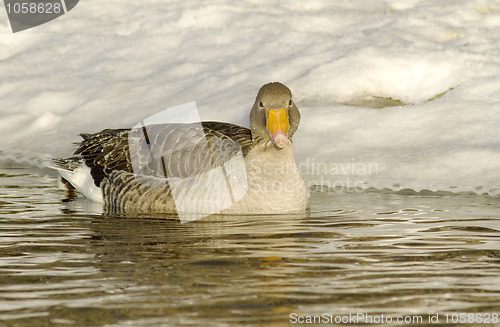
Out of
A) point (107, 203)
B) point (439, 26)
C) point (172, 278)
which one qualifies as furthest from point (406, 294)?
point (439, 26)

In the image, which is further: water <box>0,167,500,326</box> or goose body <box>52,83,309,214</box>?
goose body <box>52,83,309,214</box>

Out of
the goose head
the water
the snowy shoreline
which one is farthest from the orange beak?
the snowy shoreline

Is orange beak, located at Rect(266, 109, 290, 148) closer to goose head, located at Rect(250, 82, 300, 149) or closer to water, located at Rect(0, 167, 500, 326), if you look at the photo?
goose head, located at Rect(250, 82, 300, 149)

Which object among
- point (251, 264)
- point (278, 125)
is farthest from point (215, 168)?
point (251, 264)

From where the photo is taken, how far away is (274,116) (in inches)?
314

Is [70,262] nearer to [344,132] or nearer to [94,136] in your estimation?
[94,136]

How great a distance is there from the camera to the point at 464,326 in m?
4.20

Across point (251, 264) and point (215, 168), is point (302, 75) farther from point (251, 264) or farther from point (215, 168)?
point (251, 264)

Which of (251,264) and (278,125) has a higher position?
(278,125)

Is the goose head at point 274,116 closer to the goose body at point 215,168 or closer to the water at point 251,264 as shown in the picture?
the goose body at point 215,168

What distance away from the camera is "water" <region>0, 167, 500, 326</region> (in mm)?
4449

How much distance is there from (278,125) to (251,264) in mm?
2643

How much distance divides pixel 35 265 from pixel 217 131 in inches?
135

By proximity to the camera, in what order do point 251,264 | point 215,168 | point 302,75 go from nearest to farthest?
point 251,264 → point 215,168 → point 302,75
